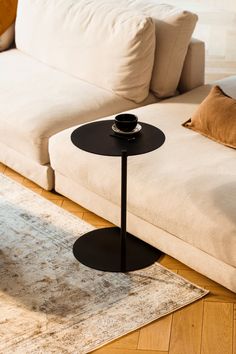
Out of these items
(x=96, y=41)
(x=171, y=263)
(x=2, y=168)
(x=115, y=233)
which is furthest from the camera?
(x=2, y=168)

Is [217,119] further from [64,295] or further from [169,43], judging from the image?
[64,295]

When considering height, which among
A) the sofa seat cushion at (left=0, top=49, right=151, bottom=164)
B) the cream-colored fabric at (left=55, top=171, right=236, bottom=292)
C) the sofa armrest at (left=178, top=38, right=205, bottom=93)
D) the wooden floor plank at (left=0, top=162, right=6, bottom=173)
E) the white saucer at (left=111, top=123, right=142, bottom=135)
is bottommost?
the wooden floor plank at (left=0, top=162, right=6, bottom=173)

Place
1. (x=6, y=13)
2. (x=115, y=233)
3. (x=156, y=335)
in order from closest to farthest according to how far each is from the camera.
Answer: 1. (x=156, y=335)
2. (x=115, y=233)
3. (x=6, y=13)

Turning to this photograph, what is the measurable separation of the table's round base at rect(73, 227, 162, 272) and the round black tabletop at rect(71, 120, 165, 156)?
22.3 inches

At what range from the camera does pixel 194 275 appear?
329 cm

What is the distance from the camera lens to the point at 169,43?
407 cm

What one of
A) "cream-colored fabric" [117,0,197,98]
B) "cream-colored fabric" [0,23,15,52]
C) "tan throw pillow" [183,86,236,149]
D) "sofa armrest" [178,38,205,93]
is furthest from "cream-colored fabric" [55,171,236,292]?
"cream-colored fabric" [0,23,15,52]

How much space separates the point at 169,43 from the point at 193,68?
26 cm

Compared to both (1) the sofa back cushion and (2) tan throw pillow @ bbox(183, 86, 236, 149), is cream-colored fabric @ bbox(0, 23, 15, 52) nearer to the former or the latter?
(1) the sofa back cushion

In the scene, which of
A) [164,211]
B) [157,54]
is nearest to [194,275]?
[164,211]

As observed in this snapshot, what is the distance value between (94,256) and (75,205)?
1.72 ft

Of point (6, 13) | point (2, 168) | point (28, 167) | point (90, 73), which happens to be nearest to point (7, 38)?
point (6, 13)

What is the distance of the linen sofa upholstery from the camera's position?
121 inches

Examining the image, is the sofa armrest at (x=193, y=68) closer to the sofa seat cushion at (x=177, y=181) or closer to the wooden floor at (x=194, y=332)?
the sofa seat cushion at (x=177, y=181)
